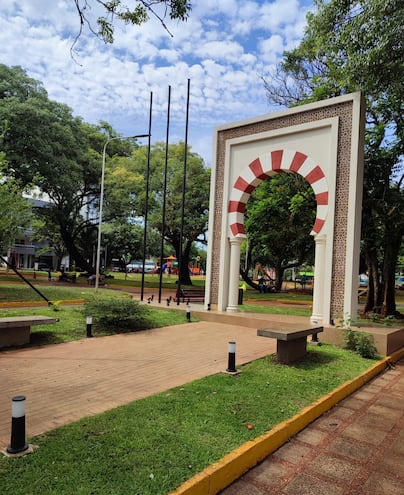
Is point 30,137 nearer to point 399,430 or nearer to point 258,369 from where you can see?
point 258,369

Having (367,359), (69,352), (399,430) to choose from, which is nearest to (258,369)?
(399,430)

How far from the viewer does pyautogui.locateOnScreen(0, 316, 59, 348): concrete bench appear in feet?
24.1

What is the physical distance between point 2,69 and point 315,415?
2696cm

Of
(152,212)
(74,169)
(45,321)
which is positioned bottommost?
(45,321)

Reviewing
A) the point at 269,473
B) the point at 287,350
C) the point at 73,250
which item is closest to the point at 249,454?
the point at 269,473

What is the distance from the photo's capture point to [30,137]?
75.1 feet

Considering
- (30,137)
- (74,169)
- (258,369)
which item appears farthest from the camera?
(74,169)

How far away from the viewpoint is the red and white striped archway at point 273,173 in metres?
10.6

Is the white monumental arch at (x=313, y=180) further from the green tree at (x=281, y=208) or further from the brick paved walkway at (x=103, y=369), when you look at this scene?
the green tree at (x=281, y=208)

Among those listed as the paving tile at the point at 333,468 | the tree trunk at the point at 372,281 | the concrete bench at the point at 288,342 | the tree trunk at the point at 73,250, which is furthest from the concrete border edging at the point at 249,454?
the tree trunk at the point at 73,250

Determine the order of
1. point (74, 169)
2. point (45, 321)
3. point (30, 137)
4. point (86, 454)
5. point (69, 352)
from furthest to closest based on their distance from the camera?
point (74, 169) < point (30, 137) < point (45, 321) < point (69, 352) < point (86, 454)

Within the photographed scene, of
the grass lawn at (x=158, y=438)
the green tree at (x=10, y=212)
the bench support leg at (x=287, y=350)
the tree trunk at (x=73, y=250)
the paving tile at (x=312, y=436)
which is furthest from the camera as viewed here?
the tree trunk at (x=73, y=250)

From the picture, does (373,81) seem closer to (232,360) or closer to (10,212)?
(232,360)

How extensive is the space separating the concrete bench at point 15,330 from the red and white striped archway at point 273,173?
22.2ft
